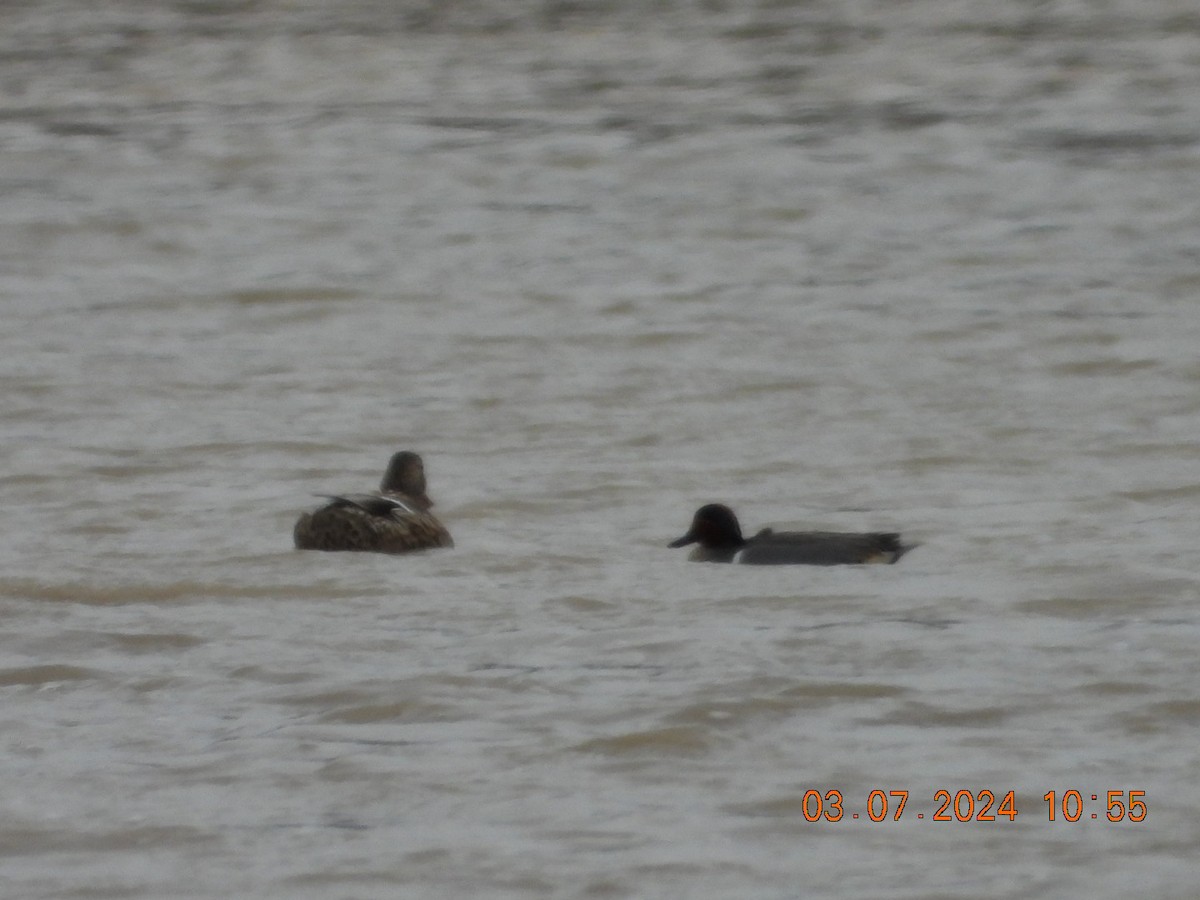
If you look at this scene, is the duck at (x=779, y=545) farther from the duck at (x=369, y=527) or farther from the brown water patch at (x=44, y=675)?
the brown water patch at (x=44, y=675)

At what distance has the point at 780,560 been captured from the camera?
9.28m

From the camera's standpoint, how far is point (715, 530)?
954 cm

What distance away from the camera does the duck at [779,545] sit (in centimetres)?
912

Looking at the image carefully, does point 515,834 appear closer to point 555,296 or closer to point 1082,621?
point 1082,621

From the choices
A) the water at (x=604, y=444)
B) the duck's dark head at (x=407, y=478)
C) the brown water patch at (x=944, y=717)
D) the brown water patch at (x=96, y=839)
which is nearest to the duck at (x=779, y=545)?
the water at (x=604, y=444)

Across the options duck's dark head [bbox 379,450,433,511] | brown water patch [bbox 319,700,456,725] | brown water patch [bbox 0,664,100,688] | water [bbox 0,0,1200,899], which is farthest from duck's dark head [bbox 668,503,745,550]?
brown water patch [bbox 0,664,100,688]

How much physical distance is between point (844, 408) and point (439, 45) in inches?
559

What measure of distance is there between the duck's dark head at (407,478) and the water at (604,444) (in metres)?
0.23

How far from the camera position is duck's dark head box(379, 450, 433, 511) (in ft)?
33.9

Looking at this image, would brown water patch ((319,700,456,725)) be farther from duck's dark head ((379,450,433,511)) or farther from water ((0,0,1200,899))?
duck's dark head ((379,450,433,511))
